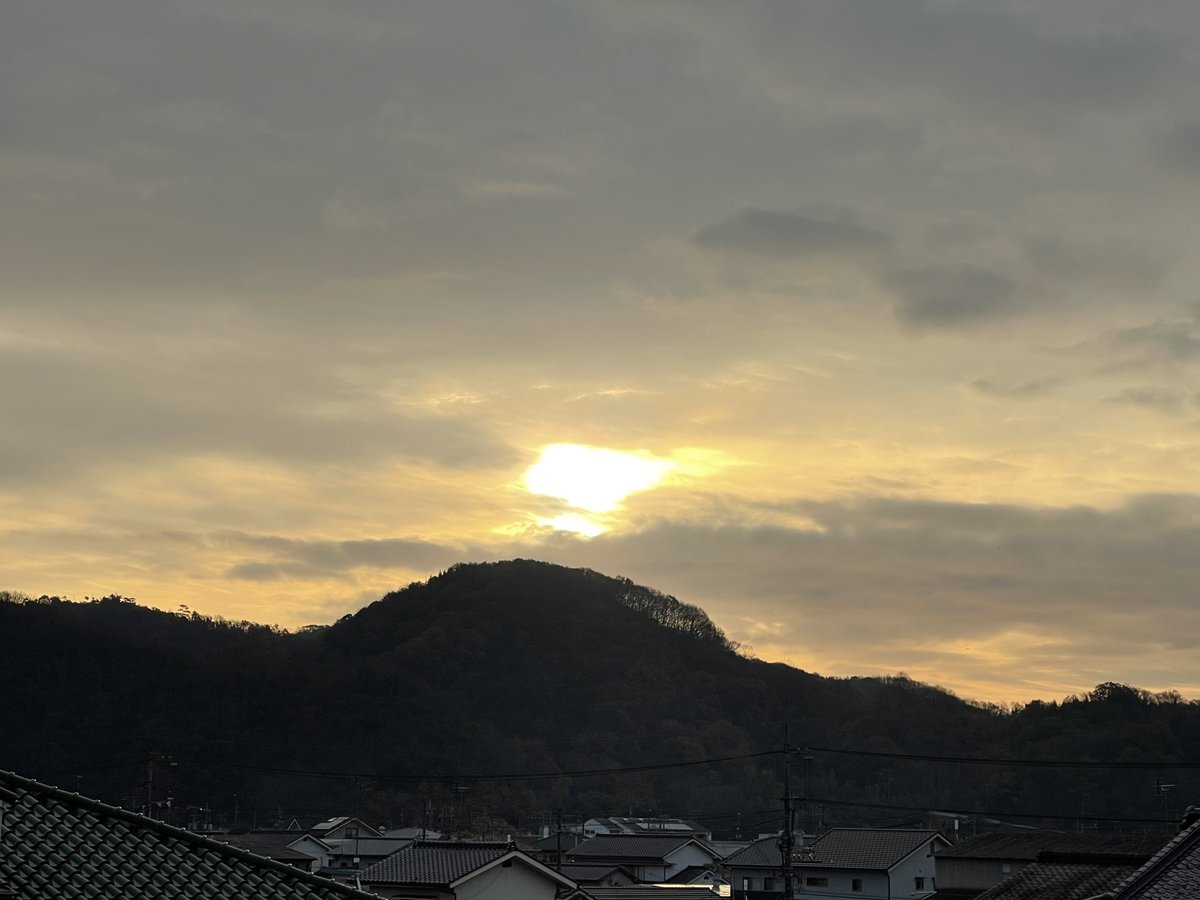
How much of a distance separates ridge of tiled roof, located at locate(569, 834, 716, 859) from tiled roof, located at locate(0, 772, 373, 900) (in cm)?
6405

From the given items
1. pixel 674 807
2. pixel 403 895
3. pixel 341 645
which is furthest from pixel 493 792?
pixel 403 895

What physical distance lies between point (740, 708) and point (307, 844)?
107985 millimetres

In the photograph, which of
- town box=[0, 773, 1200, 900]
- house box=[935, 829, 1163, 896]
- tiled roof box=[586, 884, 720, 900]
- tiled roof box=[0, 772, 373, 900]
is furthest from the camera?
house box=[935, 829, 1163, 896]

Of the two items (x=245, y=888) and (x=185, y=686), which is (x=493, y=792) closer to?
(x=185, y=686)

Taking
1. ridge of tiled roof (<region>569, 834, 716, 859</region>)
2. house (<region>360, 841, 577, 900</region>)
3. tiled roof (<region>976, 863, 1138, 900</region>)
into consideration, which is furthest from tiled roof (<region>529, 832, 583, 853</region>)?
tiled roof (<region>976, 863, 1138, 900</region>)

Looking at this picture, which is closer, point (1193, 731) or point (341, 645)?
point (1193, 731)

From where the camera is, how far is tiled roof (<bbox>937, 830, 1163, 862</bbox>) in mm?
46612

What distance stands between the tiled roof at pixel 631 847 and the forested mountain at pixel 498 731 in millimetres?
31875

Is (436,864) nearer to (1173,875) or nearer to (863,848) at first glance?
(1173,875)

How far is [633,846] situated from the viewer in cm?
7456

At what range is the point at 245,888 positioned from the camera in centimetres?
967

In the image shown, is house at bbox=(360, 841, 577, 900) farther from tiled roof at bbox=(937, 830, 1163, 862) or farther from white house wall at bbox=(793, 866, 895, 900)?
white house wall at bbox=(793, 866, 895, 900)

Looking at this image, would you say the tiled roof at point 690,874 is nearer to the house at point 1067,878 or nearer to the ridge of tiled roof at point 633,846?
the ridge of tiled roof at point 633,846

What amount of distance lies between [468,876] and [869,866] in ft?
89.5
